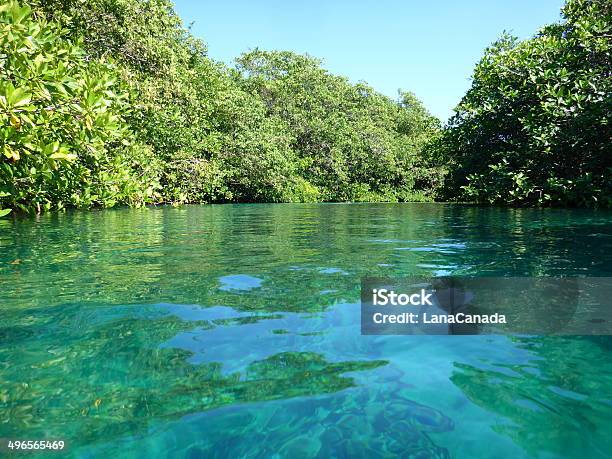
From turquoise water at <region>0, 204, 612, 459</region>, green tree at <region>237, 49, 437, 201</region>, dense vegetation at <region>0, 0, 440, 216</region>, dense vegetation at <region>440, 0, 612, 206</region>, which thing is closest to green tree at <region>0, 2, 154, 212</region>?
dense vegetation at <region>0, 0, 440, 216</region>

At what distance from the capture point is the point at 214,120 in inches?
1028

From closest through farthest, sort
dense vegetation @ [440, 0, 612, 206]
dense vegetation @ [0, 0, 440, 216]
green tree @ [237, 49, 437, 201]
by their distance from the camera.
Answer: dense vegetation @ [0, 0, 440, 216] → dense vegetation @ [440, 0, 612, 206] → green tree @ [237, 49, 437, 201]

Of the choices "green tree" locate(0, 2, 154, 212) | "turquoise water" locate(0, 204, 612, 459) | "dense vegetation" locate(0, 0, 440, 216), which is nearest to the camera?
"turquoise water" locate(0, 204, 612, 459)

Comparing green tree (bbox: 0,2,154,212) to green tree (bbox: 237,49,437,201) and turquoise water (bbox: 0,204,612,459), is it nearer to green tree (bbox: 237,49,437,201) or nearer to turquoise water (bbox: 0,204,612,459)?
turquoise water (bbox: 0,204,612,459)

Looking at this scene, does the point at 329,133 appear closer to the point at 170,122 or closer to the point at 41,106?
the point at 170,122

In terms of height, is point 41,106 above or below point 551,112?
below

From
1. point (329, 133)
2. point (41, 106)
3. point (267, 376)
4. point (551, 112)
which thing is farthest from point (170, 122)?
point (267, 376)

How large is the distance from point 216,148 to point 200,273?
2083 centimetres

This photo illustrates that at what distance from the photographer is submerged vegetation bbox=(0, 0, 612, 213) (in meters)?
6.87

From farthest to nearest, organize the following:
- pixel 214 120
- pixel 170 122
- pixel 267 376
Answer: pixel 214 120 → pixel 170 122 → pixel 267 376

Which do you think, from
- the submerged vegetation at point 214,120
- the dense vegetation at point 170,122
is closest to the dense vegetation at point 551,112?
the submerged vegetation at point 214,120

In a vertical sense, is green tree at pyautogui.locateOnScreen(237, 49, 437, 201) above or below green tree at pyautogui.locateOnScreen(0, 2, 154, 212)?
above

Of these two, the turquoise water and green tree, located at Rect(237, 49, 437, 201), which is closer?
the turquoise water

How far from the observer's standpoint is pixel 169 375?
6.45 ft
